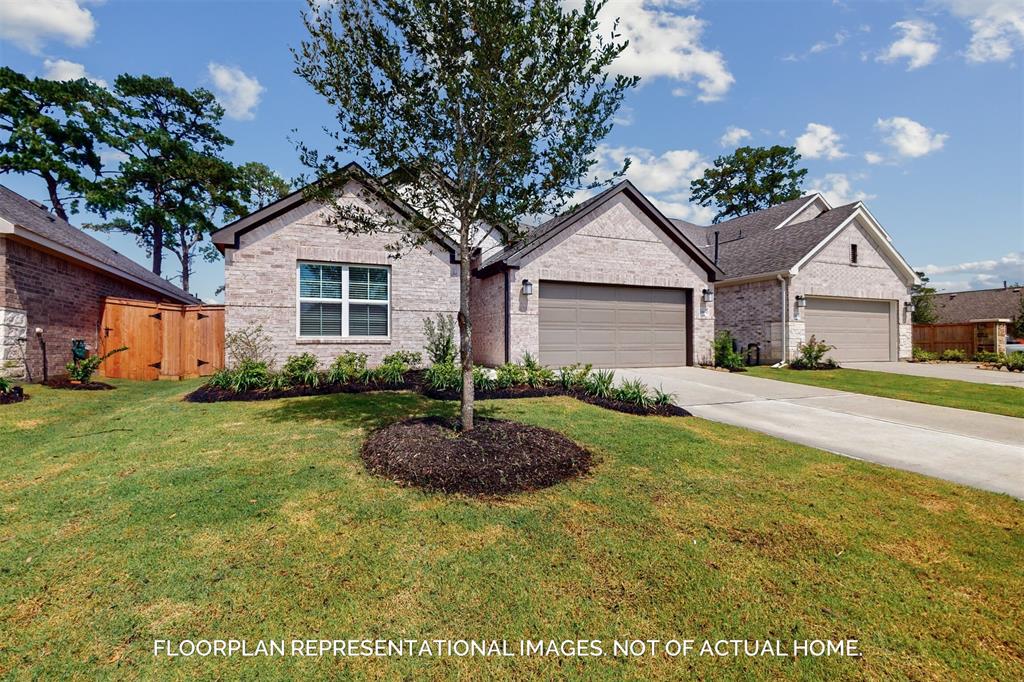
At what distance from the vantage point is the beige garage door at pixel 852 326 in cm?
1700

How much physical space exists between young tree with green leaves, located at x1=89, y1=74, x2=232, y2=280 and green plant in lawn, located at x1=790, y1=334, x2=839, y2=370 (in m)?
31.6

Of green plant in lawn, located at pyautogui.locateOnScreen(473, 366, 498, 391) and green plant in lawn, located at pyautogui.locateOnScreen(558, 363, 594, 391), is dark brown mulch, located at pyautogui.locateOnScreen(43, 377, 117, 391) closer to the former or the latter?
green plant in lawn, located at pyautogui.locateOnScreen(473, 366, 498, 391)

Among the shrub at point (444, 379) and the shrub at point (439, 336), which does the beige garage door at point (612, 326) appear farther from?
the shrub at point (444, 379)

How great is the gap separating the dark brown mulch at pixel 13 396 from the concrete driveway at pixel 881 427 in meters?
12.0

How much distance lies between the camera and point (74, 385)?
958 centimetres

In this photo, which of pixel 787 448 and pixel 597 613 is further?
pixel 787 448

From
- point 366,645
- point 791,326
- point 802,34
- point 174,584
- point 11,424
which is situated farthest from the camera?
point 791,326

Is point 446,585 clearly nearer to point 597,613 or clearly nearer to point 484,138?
point 597,613

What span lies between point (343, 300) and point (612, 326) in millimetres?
7906

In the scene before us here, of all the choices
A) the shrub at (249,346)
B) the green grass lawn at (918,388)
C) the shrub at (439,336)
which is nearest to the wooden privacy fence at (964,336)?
the green grass lawn at (918,388)

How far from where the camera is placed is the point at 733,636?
2301 mm

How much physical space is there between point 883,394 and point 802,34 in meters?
7.67

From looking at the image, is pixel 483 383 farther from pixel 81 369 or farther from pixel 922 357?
pixel 922 357

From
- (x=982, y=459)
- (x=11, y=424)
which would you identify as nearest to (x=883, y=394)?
(x=982, y=459)
